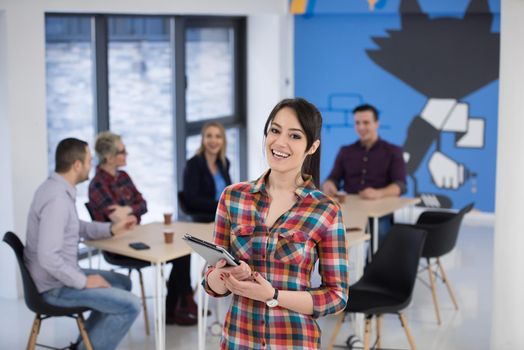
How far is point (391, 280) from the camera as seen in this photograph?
17.6ft

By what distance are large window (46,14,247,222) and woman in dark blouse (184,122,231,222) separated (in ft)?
5.43

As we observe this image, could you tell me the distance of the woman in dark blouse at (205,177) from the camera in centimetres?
682

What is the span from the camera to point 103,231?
5496mm

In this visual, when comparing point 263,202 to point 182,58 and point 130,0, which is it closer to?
point 130,0

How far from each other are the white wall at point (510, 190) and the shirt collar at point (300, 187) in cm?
262

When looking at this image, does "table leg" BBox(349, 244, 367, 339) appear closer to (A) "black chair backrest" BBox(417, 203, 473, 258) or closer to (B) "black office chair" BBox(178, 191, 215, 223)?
(A) "black chair backrest" BBox(417, 203, 473, 258)

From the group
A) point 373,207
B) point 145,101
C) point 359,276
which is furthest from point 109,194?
point 145,101

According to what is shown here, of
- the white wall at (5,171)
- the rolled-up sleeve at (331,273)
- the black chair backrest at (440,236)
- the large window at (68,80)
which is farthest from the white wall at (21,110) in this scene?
the rolled-up sleeve at (331,273)

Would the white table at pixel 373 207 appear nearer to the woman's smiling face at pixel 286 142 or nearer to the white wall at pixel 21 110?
the white wall at pixel 21 110

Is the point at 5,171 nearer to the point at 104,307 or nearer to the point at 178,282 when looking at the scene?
the point at 178,282

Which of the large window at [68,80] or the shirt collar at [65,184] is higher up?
the large window at [68,80]

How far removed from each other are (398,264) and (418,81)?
4528mm

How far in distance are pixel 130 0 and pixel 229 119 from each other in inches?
102

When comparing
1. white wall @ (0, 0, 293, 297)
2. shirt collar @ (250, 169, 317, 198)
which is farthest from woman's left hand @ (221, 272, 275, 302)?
white wall @ (0, 0, 293, 297)
